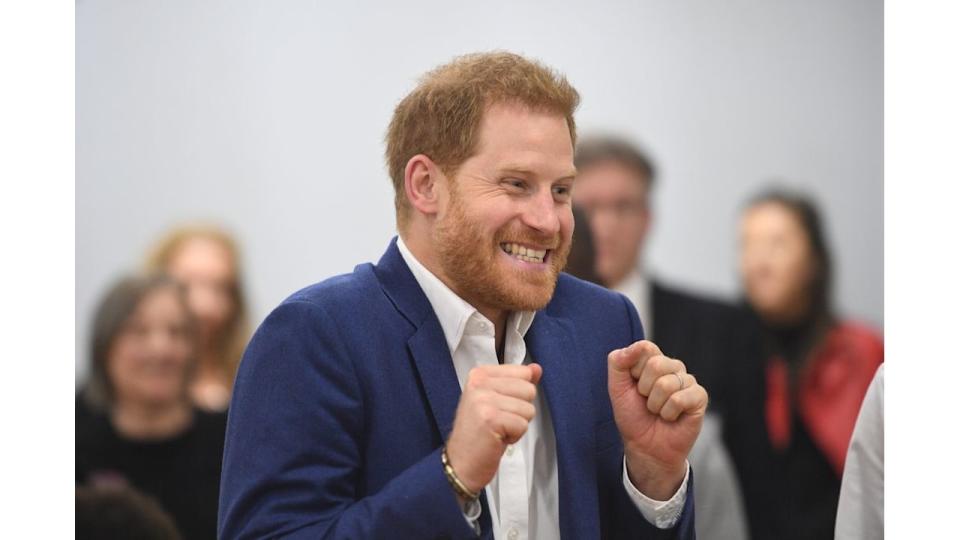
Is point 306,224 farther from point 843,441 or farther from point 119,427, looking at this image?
point 843,441

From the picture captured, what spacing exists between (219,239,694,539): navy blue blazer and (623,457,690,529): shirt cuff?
0.04 feet

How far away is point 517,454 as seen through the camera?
5.96ft

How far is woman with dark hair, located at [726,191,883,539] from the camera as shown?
334 centimetres

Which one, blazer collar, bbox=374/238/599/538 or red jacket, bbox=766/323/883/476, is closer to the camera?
blazer collar, bbox=374/238/599/538

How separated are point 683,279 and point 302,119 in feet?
3.75

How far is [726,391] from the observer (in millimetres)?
3375

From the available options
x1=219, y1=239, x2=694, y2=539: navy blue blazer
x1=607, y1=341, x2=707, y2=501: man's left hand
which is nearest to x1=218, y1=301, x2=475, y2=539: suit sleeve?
x1=219, y1=239, x2=694, y2=539: navy blue blazer

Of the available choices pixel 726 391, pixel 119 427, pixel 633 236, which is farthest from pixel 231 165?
A: pixel 726 391

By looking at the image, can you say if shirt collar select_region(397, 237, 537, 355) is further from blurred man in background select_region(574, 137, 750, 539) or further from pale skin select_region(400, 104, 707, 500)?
blurred man in background select_region(574, 137, 750, 539)

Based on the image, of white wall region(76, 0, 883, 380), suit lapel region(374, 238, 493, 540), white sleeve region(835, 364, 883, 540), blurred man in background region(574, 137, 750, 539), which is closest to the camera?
suit lapel region(374, 238, 493, 540)

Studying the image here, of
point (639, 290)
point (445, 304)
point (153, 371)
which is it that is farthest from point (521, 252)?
point (153, 371)

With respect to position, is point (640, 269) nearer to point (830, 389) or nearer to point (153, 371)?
point (830, 389)

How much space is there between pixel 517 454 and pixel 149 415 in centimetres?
170

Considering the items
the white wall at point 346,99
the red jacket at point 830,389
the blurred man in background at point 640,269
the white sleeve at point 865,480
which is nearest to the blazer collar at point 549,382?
the white sleeve at point 865,480
